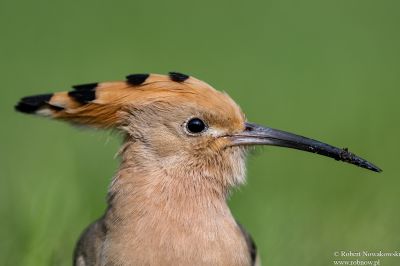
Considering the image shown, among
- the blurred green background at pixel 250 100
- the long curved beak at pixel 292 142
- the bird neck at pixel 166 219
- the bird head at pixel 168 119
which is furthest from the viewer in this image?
the blurred green background at pixel 250 100

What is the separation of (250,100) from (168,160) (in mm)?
3586

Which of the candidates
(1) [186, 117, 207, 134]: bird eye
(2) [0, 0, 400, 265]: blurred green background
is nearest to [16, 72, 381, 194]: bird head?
(1) [186, 117, 207, 134]: bird eye

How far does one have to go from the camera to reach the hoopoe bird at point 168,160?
10.4ft

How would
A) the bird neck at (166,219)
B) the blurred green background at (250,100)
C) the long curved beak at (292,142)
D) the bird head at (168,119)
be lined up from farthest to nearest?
1. the blurred green background at (250,100)
2. the long curved beak at (292,142)
3. the bird head at (168,119)
4. the bird neck at (166,219)

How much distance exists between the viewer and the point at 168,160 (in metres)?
3.28

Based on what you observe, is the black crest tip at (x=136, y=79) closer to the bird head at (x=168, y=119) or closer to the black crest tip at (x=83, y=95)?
the bird head at (x=168, y=119)

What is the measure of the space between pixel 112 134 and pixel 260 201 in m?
1.62

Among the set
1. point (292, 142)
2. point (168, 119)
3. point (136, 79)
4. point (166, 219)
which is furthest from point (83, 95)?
point (292, 142)

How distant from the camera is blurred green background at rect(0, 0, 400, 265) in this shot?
4.37m

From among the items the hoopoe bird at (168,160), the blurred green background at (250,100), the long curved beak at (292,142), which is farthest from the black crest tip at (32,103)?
the long curved beak at (292,142)

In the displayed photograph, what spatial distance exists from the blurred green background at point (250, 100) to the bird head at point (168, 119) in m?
0.17

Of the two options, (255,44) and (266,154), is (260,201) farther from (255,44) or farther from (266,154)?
(255,44)

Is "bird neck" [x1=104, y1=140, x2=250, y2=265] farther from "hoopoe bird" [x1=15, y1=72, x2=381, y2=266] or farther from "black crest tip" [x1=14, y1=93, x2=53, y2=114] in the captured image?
"black crest tip" [x1=14, y1=93, x2=53, y2=114]

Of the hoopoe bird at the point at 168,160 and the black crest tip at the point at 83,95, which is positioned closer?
the hoopoe bird at the point at 168,160
